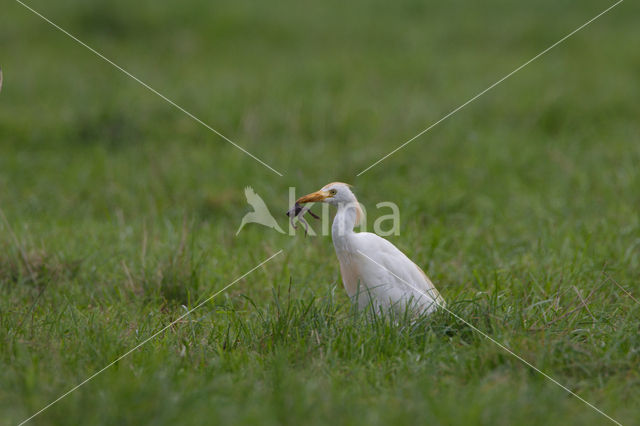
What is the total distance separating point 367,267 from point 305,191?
2.93 meters

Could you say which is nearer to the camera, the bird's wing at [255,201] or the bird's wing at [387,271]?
the bird's wing at [387,271]

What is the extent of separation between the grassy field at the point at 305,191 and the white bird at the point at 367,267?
0.51 feet

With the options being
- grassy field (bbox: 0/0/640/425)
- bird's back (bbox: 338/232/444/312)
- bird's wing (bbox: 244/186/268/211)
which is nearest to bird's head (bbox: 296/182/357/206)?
bird's back (bbox: 338/232/444/312)

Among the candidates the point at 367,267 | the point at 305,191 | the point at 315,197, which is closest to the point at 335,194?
the point at 315,197

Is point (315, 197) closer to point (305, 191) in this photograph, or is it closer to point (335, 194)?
point (335, 194)

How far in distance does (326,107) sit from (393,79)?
5.56 feet

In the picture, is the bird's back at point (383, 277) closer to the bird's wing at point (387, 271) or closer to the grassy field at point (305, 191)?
the bird's wing at point (387, 271)

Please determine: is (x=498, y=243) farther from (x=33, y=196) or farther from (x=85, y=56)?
(x=85, y=56)

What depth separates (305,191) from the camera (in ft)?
22.2

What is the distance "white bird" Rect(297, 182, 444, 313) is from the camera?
3.88m

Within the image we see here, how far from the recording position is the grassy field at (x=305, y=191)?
324 cm

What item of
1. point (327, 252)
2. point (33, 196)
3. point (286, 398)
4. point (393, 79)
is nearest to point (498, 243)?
point (327, 252)

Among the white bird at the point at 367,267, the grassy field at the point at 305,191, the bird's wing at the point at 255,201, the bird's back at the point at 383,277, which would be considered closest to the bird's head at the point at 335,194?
the white bird at the point at 367,267

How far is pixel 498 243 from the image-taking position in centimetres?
549
